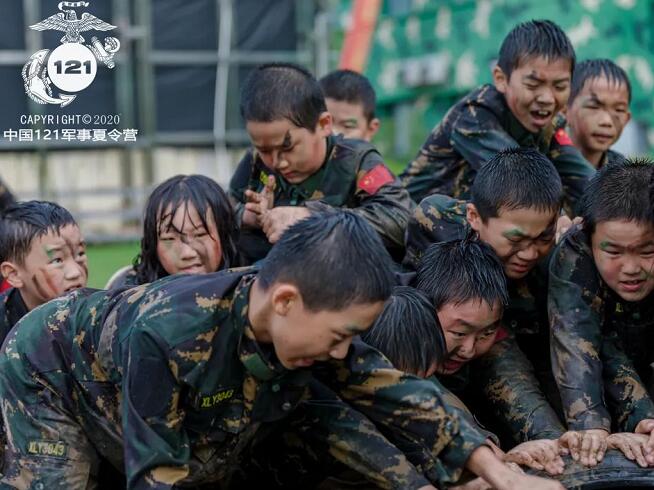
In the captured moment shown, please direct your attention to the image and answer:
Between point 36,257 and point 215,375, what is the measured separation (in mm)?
1163

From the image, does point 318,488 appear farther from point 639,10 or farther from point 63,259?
point 639,10

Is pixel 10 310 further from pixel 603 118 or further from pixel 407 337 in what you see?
pixel 603 118

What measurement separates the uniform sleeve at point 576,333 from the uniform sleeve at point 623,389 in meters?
0.09

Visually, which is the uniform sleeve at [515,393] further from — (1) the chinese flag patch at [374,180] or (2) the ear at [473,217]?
(1) the chinese flag patch at [374,180]

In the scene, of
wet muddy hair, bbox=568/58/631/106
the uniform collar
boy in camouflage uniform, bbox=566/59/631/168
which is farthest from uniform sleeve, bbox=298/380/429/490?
wet muddy hair, bbox=568/58/631/106

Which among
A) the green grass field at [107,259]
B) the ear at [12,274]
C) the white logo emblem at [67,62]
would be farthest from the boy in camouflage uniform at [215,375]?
the green grass field at [107,259]

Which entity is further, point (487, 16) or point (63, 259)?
point (487, 16)

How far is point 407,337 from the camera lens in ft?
9.64

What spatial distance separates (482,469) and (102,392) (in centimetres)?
99

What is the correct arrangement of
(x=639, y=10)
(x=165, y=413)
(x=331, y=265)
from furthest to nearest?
(x=639, y=10) < (x=165, y=413) < (x=331, y=265)

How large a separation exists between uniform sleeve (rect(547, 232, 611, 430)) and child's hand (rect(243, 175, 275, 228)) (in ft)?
3.18

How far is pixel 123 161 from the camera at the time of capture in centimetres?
964

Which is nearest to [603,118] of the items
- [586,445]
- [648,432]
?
[648,432]

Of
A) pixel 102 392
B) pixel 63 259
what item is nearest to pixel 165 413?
pixel 102 392
